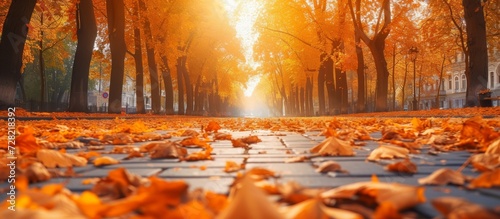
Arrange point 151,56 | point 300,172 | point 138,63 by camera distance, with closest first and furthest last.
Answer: point 300,172 < point 138,63 < point 151,56

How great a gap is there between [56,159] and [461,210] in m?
2.63

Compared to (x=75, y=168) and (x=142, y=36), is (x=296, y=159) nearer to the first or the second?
(x=75, y=168)

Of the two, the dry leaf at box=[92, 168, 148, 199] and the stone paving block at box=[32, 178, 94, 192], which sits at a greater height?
the dry leaf at box=[92, 168, 148, 199]

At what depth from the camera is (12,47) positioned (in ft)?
41.8

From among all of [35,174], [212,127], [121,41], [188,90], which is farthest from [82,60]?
[188,90]

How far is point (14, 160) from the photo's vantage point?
2748 mm

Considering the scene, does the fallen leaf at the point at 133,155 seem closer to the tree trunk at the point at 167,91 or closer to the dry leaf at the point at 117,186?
the dry leaf at the point at 117,186

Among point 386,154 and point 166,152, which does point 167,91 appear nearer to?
point 166,152

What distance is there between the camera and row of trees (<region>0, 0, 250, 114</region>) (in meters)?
13.1

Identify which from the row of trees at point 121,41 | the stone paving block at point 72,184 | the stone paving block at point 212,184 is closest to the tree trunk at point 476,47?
the row of trees at point 121,41

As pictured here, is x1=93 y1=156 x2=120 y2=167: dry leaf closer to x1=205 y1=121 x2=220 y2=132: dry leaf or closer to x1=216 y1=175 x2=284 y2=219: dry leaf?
x1=216 y1=175 x2=284 y2=219: dry leaf

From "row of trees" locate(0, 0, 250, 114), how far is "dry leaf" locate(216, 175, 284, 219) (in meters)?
13.6

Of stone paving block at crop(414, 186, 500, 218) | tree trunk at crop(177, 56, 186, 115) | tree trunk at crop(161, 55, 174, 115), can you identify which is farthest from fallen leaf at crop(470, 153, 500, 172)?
tree trunk at crop(177, 56, 186, 115)

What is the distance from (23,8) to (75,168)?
1240cm
